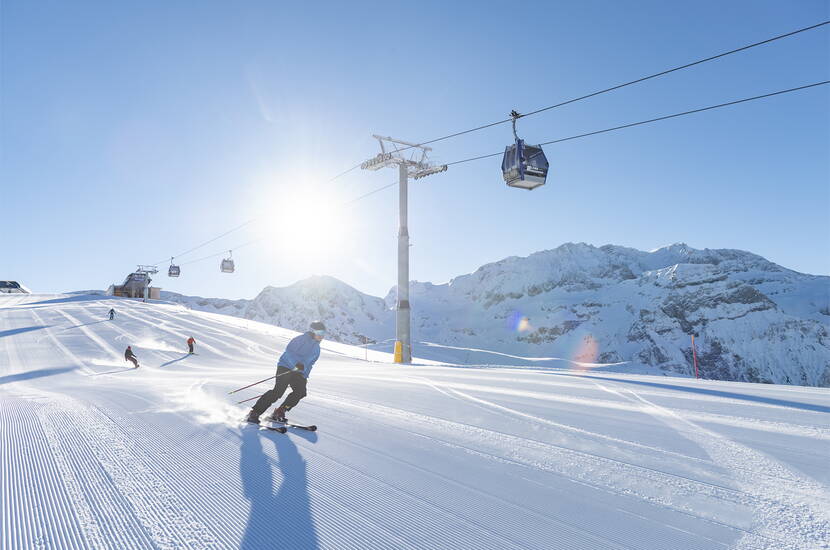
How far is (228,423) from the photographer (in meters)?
6.01

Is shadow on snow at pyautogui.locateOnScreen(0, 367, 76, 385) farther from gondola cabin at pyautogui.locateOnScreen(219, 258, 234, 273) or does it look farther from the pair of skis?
gondola cabin at pyautogui.locateOnScreen(219, 258, 234, 273)

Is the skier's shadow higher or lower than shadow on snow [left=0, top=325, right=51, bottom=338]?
higher

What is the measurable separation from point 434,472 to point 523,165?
34.5 ft

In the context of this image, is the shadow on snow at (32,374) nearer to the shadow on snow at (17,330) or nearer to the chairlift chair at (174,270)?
the shadow on snow at (17,330)

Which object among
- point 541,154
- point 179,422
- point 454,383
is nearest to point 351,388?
point 454,383

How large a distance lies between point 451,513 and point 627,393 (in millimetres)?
5363

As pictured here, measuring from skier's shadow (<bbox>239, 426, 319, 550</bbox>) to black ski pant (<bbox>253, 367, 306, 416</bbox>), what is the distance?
1.15 m

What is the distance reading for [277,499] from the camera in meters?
3.37

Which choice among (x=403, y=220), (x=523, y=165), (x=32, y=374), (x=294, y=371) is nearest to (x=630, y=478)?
(x=294, y=371)

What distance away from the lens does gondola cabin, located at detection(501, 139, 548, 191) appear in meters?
12.9

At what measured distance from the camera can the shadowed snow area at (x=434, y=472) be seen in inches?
112

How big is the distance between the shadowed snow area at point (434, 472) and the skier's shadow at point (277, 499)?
0.7 inches

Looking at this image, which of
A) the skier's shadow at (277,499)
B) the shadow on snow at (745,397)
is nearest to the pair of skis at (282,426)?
the skier's shadow at (277,499)

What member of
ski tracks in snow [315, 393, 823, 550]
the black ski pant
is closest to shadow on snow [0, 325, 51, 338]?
the black ski pant
